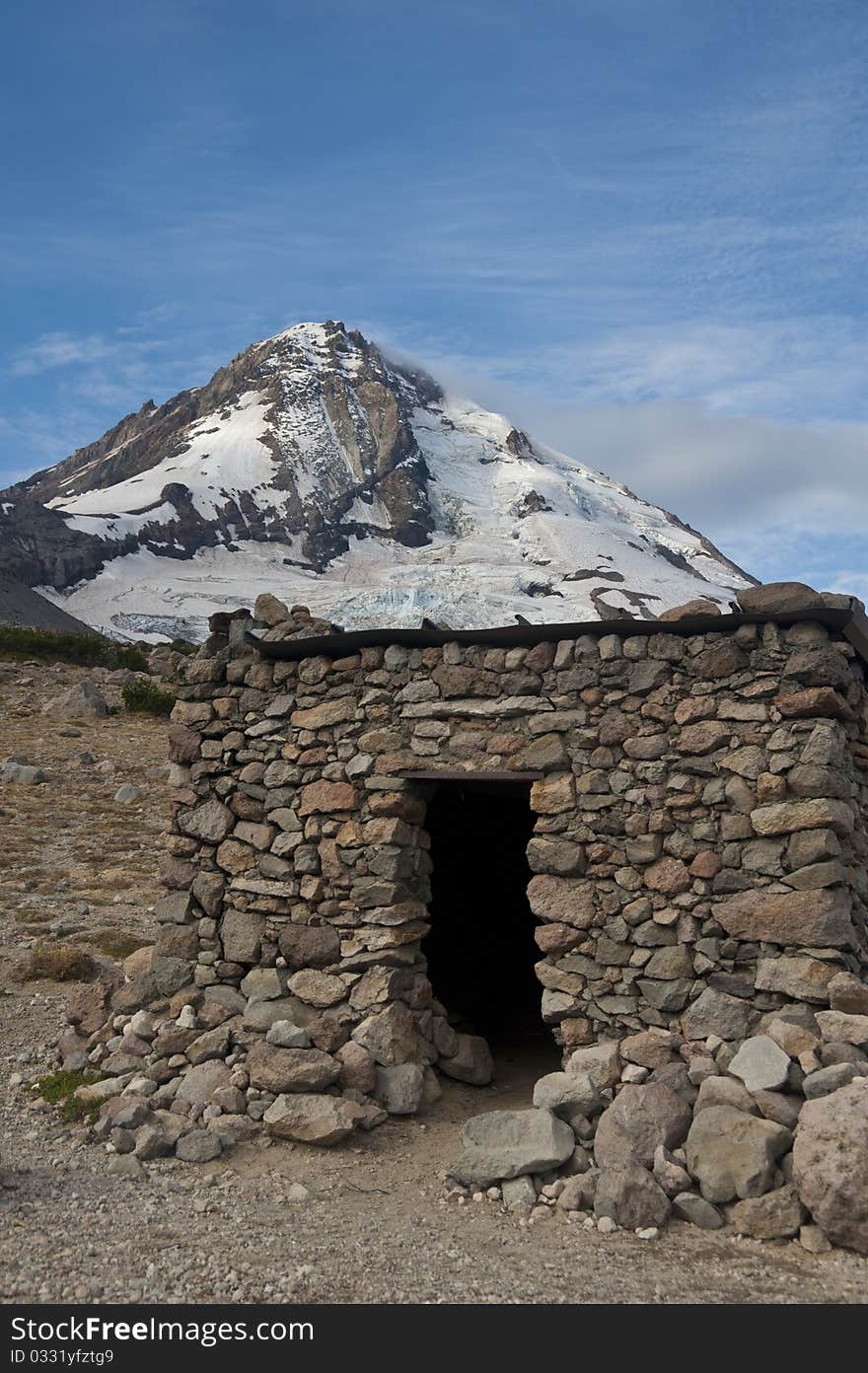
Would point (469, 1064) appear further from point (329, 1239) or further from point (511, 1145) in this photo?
point (329, 1239)

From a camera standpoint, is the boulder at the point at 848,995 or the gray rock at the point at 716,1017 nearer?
the boulder at the point at 848,995

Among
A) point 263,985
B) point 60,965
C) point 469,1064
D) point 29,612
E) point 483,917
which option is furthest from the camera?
point 29,612

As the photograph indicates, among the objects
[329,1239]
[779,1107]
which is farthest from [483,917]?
[329,1239]

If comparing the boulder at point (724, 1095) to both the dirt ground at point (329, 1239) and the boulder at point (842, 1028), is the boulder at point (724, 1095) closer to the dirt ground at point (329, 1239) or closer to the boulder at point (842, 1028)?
the boulder at point (842, 1028)

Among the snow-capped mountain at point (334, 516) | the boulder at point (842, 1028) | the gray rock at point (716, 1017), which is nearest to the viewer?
the boulder at point (842, 1028)

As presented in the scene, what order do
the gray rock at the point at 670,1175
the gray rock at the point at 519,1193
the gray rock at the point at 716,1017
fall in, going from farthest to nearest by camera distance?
the gray rock at the point at 716,1017, the gray rock at the point at 519,1193, the gray rock at the point at 670,1175

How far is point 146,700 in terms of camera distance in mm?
26781

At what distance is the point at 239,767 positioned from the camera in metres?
8.80

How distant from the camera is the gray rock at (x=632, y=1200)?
19.2 ft

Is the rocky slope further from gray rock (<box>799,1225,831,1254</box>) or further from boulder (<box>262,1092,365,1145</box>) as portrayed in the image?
gray rock (<box>799,1225,831,1254</box>)

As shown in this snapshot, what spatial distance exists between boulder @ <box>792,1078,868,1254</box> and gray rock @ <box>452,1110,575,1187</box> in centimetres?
145

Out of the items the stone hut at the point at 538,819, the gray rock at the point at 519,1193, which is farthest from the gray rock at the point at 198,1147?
the gray rock at the point at 519,1193

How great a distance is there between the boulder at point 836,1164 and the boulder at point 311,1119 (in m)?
3.00

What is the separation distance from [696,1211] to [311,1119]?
8.67ft
